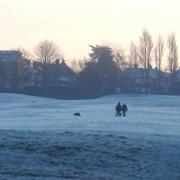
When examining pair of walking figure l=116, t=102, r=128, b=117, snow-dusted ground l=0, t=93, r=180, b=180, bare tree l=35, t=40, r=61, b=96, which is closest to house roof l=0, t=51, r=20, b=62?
bare tree l=35, t=40, r=61, b=96

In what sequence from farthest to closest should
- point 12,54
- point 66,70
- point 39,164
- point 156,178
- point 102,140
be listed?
point 12,54, point 66,70, point 102,140, point 39,164, point 156,178

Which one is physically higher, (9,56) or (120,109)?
(9,56)

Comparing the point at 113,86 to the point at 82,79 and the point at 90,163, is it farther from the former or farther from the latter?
the point at 90,163

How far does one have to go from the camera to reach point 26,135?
24469 mm

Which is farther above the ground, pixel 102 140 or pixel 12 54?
pixel 12 54

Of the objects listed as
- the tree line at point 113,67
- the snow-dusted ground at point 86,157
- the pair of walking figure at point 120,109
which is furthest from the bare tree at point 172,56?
the snow-dusted ground at point 86,157

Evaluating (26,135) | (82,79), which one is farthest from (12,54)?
(26,135)

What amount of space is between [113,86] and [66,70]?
18.1 metres

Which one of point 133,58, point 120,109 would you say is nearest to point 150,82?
point 133,58

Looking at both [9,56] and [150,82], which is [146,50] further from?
[9,56]

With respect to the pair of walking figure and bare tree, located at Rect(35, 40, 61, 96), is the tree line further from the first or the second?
the pair of walking figure

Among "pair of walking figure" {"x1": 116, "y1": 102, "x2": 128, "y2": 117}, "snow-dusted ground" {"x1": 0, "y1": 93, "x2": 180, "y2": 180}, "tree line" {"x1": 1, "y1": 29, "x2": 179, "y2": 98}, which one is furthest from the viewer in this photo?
"tree line" {"x1": 1, "y1": 29, "x2": 179, "y2": 98}

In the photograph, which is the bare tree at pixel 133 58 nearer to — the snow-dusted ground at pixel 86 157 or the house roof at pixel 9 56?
the house roof at pixel 9 56

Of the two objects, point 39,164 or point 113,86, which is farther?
point 113,86
